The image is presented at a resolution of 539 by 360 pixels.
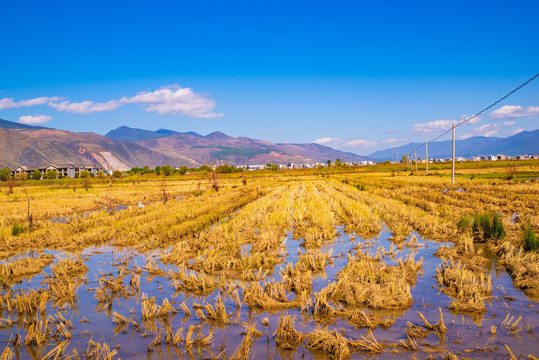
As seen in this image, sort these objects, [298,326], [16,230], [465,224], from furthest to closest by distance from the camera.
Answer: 1. [16,230]
2. [465,224]
3. [298,326]

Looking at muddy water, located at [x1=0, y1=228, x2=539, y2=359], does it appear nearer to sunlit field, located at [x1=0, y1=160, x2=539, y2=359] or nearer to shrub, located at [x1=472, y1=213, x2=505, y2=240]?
sunlit field, located at [x1=0, y1=160, x2=539, y2=359]

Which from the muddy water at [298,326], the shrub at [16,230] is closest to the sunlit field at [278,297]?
the muddy water at [298,326]

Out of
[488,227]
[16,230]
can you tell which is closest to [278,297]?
[488,227]

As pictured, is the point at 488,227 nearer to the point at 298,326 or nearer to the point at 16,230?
the point at 298,326

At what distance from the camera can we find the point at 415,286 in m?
7.50

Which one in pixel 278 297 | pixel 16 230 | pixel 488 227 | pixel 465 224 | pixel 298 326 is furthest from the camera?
pixel 16 230

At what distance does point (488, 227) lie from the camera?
448 inches

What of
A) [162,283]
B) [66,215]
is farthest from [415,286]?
[66,215]

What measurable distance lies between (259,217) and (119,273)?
8.22 metres

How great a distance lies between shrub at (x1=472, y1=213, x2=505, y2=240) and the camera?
35.8ft

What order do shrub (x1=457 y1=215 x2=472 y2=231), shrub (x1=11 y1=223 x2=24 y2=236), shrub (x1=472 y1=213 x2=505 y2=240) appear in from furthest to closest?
shrub (x1=11 y1=223 x2=24 y2=236), shrub (x1=457 y1=215 x2=472 y2=231), shrub (x1=472 y1=213 x2=505 y2=240)

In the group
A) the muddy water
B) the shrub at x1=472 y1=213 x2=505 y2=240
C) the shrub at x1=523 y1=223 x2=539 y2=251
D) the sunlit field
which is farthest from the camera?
the shrub at x1=472 y1=213 x2=505 y2=240

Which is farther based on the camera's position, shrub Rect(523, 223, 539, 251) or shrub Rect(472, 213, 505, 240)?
shrub Rect(472, 213, 505, 240)

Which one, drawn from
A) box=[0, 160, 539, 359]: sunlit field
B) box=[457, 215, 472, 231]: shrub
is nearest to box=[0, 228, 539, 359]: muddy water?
box=[0, 160, 539, 359]: sunlit field
